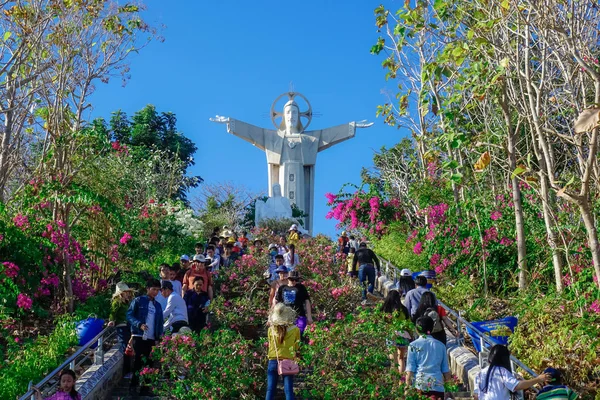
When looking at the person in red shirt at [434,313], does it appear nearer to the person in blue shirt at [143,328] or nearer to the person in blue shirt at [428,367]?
the person in blue shirt at [428,367]

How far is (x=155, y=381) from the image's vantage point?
8945 mm

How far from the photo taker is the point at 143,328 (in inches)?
366

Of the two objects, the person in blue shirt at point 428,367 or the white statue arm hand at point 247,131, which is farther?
the white statue arm hand at point 247,131

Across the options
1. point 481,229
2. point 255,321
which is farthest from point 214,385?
point 481,229

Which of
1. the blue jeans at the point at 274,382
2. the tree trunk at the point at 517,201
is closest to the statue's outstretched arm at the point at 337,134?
the tree trunk at the point at 517,201

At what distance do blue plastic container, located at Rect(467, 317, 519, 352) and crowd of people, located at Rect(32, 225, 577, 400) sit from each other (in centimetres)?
41

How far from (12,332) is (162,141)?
3238cm

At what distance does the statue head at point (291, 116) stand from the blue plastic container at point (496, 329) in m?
32.5

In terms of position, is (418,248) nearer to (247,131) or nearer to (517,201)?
(517,201)

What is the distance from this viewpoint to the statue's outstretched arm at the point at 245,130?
135 feet

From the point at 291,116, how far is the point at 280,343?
3505 centimetres

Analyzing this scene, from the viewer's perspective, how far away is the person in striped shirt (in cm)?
668

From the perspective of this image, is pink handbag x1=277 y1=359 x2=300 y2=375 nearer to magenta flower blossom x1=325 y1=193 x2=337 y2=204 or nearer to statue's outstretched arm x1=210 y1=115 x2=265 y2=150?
magenta flower blossom x1=325 y1=193 x2=337 y2=204

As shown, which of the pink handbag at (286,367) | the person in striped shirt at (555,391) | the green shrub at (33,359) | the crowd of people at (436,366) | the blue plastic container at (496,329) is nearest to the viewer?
the person in striped shirt at (555,391)
